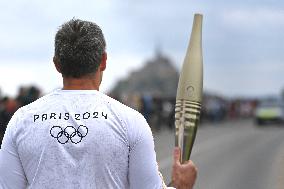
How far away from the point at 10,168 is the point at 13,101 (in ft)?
35.0

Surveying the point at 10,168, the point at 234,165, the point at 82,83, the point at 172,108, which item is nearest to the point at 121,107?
the point at 82,83

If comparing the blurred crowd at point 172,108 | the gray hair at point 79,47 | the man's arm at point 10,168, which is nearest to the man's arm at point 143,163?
the gray hair at point 79,47

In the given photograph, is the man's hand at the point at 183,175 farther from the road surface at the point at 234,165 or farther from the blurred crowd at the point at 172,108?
the blurred crowd at the point at 172,108

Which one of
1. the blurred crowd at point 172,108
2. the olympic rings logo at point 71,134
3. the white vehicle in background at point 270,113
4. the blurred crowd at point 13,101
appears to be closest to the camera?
the olympic rings logo at point 71,134

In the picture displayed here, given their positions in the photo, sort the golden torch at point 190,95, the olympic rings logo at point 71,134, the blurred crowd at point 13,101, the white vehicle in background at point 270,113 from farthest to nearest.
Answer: the white vehicle in background at point 270,113, the blurred crowd at point 13,101, the golden torch at point 190,95, the olympic rings logo at point 71,134

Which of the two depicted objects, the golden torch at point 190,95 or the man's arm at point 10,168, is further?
the golden torch at point 190,95

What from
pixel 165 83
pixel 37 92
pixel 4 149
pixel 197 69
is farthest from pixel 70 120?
pixel 165 83

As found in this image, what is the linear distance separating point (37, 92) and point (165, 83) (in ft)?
458

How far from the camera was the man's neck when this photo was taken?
259cm

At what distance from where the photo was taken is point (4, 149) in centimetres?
259

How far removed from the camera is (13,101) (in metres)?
13.1

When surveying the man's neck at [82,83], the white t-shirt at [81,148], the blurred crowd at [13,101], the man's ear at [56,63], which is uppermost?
the man's ear at [56,63]

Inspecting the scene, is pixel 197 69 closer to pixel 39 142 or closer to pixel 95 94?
pixel 95 94

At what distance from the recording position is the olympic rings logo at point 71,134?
252 centimetres
